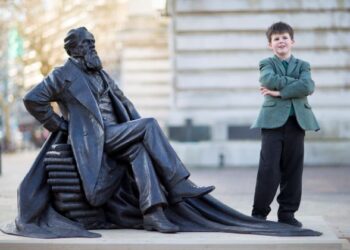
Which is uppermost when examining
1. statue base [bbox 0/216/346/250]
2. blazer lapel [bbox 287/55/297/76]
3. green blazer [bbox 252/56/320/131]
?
blazer lapel [bbox 287/55/297/76]

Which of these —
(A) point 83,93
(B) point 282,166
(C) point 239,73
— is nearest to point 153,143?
(A) point 83,93

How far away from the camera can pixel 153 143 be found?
7.51 meters

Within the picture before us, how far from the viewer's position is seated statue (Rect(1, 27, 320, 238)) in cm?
743

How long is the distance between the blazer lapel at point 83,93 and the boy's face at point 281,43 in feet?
5.96

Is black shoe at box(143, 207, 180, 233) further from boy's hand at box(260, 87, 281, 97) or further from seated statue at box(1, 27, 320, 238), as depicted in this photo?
boy's hand at box(260, 87, 281, 97)

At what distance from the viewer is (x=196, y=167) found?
65.1 feet

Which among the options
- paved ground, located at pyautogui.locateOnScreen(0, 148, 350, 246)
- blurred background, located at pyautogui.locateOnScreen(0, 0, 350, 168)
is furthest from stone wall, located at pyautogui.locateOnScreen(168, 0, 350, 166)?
paved ground, located at pyautogui.locateOnScreen(0, 148, 350, 246)

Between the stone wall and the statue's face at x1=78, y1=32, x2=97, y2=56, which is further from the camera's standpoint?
the stone wall

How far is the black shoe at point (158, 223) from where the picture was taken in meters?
7.39

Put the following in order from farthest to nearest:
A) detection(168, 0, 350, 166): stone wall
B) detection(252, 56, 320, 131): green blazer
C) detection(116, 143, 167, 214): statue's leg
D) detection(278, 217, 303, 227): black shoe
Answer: detection(168, 0, 350, 166): stone wall < detection(278, 217, 303, 227): black shoe < detection(252, 56, 320, 131): green blazer < detection(116, 143, 167, 214): statue's leg

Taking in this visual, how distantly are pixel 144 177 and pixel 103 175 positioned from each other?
15.9 inches

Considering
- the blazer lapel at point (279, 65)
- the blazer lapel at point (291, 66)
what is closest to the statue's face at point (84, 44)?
the blazer lapel at point (279, 65)

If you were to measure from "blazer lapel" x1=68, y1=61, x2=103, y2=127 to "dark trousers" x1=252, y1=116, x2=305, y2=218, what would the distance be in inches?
63.9

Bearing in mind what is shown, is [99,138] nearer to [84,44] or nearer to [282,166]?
[84,44]
